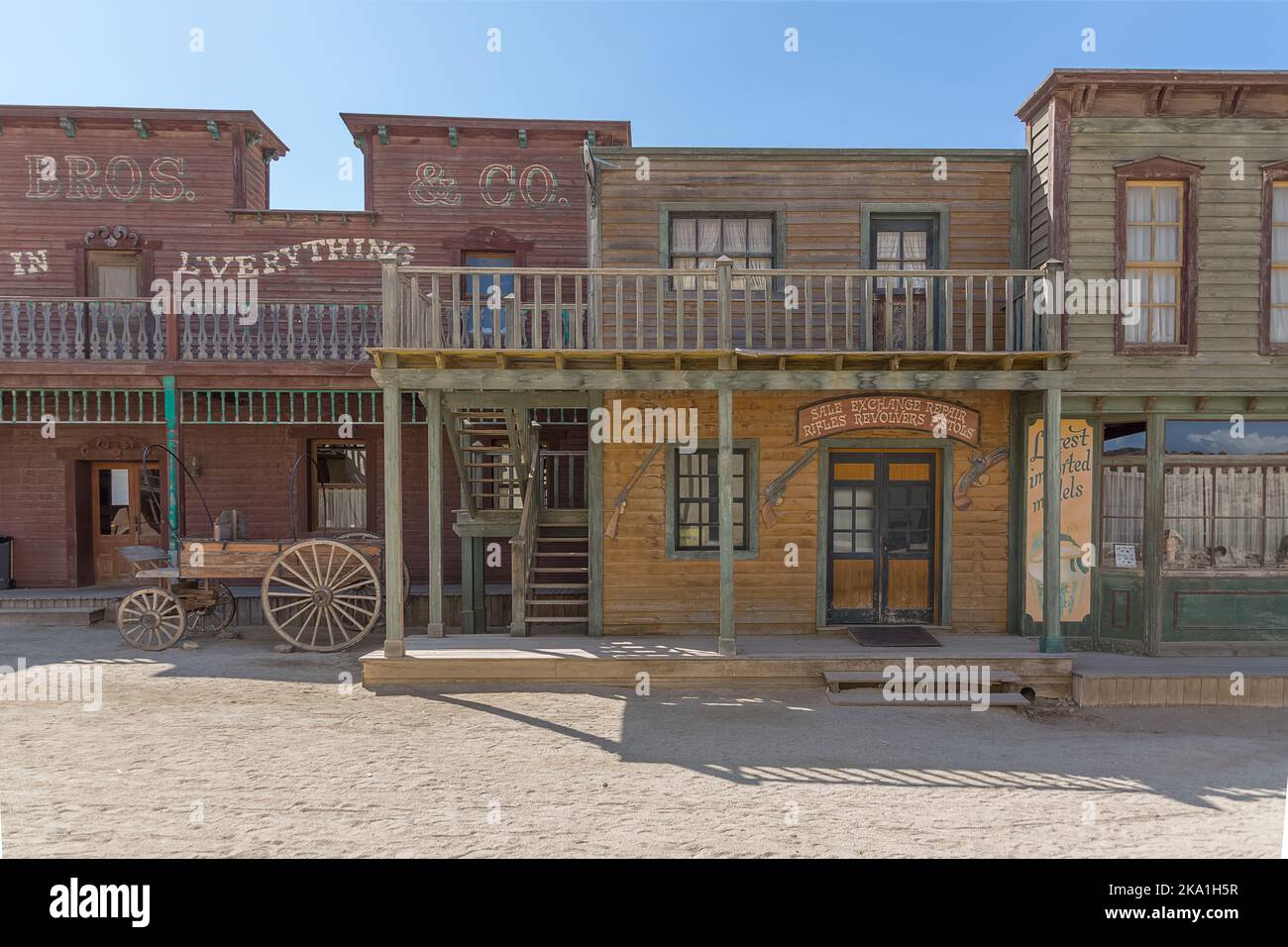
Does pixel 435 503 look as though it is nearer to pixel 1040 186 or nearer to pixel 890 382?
pixel 890 382

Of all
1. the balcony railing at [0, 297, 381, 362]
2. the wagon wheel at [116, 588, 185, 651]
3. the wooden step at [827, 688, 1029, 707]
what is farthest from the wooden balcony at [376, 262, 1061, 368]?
the wagon wheel at [116, 588, 185, 651]

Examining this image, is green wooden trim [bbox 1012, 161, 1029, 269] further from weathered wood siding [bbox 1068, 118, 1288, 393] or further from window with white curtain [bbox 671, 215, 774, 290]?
window with white curtain [bbox 671, 215, 774, 290]

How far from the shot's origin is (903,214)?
9.99 m

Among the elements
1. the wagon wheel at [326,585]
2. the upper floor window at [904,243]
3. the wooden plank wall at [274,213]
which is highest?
the wooden plank wall at [274,213]

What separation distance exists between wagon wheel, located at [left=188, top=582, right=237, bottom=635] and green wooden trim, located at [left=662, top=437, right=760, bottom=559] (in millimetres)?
6858

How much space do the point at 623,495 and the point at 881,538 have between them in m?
3.55

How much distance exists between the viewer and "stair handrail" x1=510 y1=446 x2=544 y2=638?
9.48 metres

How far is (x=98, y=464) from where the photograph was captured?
1375cm

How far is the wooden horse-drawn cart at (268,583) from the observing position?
384 inches

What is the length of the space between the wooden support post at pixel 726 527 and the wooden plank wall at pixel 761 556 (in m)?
1.20

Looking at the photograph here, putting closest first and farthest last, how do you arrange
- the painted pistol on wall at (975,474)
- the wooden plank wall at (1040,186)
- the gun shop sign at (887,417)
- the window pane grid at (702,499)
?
the wooden plank wall at (1040,186) → the gun shop sign at (887,417) → the painted pistol on wall at (975,474) → the window pane grid at (702,499)

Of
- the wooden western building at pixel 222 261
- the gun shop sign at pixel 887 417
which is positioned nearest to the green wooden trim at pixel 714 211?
the gun shop sign at pixel 887 417

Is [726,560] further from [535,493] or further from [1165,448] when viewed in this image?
[1165,448]

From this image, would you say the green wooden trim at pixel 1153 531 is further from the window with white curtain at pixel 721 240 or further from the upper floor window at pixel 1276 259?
the window with white curtain at pixel 721 240
